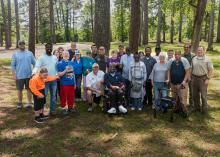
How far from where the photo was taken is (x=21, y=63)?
10.3m

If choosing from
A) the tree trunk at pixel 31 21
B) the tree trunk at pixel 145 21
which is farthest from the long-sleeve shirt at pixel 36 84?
the tree trunk at pixel 145 21

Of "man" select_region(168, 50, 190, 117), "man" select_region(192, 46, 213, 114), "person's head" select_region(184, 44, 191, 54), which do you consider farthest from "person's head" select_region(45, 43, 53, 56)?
"man" select_region(192, 46, 213, 114)

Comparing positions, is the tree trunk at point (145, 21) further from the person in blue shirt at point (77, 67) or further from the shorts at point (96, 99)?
the shorts at point (96, 99)

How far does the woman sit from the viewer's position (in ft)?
34.4

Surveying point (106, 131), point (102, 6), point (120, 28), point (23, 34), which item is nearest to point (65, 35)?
point (120, 28)

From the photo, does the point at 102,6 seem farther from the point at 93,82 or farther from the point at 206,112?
the point at 206,112

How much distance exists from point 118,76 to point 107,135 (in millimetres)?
2480

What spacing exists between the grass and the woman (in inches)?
25.4

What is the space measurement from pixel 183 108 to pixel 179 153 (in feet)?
9.14

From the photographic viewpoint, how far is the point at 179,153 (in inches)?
295

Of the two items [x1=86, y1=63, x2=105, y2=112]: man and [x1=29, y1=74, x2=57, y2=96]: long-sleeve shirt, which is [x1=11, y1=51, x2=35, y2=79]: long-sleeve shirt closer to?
[x1=29, y1=74, x2=57, y2=96]: long-sleeve shirt

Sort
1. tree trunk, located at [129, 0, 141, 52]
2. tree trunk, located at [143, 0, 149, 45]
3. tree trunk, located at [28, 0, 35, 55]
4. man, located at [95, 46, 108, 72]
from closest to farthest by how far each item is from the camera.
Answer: man, located at [95, 46, 108, 72] → tree trunk, located at [129, 0, 141, 52] → tree trunk, located at [28, 0, 35, 55] → tree trunk, located at [143, 0, 149, 45]

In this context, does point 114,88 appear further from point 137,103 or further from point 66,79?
point 66,79

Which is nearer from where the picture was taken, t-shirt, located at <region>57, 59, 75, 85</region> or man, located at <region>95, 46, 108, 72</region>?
t-shirt, located at <region>57, 59, 75, 85</region>
